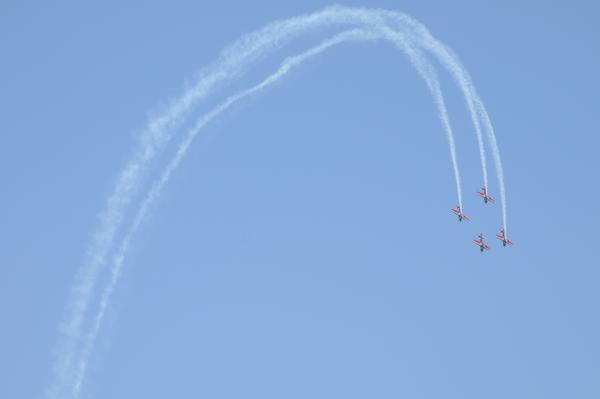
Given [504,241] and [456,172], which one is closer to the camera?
[456,172]

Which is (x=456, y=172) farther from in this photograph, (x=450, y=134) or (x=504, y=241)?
(x=504, y=241)

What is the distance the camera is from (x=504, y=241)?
140000 mm

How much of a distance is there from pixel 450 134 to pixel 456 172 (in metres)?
2.93

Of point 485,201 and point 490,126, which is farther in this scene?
point 485,201

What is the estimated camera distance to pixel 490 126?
128125mm

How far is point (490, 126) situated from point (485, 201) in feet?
33.5

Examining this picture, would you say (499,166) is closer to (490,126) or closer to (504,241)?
(490,126)

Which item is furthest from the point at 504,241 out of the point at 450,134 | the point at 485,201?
the point at 450,134

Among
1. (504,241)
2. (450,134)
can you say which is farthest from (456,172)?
(504,241)

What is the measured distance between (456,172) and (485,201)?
7689mm

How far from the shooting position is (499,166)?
425 ft

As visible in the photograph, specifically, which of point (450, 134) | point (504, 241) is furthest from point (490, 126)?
point (504, 241)

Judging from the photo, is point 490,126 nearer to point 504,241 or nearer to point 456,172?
point 456,172

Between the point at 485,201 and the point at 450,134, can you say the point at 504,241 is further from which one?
the point at 450,134
